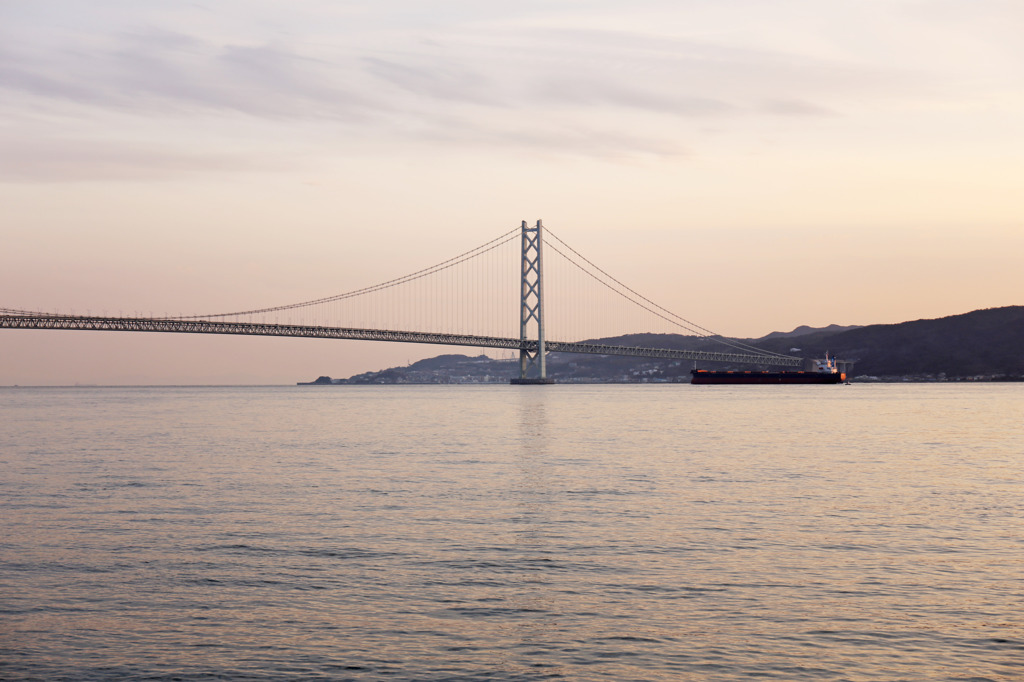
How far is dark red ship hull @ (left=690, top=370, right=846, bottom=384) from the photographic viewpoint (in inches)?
6969

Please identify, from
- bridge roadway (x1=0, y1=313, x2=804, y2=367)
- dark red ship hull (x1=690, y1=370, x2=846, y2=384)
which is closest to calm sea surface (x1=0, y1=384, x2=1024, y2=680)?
bridge roadway (x1=0, y1=313, x2=804, y2=367)

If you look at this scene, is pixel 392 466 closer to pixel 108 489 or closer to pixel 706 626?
pixel 108 489

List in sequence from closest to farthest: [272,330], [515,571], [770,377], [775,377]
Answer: [515,571] < [272,330] < [770,377] < [775,377]

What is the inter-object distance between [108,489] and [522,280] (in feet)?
417

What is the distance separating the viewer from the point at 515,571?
44.0 feet

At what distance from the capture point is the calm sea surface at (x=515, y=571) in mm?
9469

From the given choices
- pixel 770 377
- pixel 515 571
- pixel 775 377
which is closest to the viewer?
pixel 515 571

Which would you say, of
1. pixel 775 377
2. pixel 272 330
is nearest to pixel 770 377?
pixel 775 377

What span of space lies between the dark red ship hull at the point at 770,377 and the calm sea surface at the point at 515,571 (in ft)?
493

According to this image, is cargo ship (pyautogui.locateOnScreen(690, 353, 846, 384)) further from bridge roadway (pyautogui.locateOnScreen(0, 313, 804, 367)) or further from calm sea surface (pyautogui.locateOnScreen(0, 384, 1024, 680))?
calm sea surface (pyautogui.locateOnScreen(0, 384, 1024, 680))

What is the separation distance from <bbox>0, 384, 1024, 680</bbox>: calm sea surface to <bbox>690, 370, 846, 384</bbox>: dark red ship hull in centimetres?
15028

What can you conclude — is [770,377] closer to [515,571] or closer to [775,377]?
[775,377]

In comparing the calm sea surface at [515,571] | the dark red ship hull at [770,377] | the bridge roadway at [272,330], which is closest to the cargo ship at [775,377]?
the dark red ship hull at [770,377]

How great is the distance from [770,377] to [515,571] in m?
172
